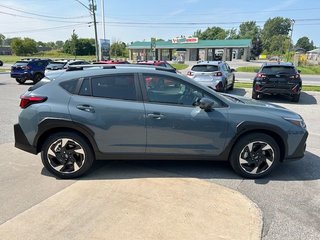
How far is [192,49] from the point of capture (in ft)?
212

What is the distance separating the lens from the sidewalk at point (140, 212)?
9.57ft

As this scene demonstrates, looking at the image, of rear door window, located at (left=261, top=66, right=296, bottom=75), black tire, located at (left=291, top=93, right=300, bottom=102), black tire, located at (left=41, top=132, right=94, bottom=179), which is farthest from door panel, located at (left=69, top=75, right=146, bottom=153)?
black tire, located at (left=291, top=93, right=300, bottom=102)

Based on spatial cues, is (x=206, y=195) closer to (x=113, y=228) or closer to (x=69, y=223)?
(x=113, y=228)

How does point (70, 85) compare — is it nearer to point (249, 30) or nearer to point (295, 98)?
point (295, 98)

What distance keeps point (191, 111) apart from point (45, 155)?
2218mm

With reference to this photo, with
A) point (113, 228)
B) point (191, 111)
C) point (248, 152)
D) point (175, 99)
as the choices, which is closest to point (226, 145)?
point (248, 152)

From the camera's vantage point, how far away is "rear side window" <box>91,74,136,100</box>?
13.6 ft

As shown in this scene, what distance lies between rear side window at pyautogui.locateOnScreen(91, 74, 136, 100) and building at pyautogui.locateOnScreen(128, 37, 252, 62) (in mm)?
54745

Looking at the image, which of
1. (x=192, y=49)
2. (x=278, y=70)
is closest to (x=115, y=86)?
(x=278, y=70)

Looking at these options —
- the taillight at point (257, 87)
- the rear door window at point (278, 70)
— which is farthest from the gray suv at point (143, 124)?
the rear door window at point (278, 70)

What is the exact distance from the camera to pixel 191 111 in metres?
4.09

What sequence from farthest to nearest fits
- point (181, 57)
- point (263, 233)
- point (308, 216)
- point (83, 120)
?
point (181, 57) → point (83, 120) → point (308, 216) → point (263, 233)

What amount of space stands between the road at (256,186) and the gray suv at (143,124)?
26cm

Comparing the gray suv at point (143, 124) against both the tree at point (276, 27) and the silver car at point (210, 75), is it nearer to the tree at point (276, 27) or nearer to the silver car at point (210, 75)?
the silver car at point (210, 75)
